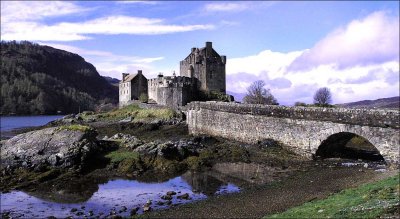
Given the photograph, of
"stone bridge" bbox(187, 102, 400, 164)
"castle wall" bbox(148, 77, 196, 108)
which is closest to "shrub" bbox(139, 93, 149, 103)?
"castle wall" bbox(148, 77, 196, 108)

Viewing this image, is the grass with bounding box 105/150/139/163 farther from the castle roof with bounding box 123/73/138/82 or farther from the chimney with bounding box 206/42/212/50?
the castle roof with bounding box 123/73/138/82

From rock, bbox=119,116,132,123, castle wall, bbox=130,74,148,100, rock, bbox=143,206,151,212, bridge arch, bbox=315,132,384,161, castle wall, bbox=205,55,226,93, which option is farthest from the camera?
castle wall, bbox=130,74,148,100

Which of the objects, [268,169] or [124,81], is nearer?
[268,169]

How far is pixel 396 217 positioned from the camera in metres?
10.1

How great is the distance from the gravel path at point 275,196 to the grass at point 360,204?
1.81 m

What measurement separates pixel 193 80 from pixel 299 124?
28696mm

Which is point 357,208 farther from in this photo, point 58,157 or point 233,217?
point 58,157

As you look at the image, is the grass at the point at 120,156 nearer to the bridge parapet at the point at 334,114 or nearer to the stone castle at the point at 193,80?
the bridge parapet at the point at 334,114

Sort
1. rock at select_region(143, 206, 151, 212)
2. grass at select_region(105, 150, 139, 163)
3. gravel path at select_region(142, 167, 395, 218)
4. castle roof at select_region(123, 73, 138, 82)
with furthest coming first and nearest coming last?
castle roof at select_region(123, 73, 138, 82), grass at select_region(105, 150, 139, 163), rock at select_region(143, 206, 151, 212), gravel path at select_region(142, 167, 395, 218)

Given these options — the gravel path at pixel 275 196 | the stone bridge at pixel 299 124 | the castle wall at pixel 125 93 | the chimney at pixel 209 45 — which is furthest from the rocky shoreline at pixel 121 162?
the castle wall at pixel 125 93

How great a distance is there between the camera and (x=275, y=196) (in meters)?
17.8

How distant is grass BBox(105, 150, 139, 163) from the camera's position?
90.7ft

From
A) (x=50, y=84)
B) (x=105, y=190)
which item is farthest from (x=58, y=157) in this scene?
(x=50, y=84)

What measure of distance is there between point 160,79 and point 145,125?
1480 centimetres
